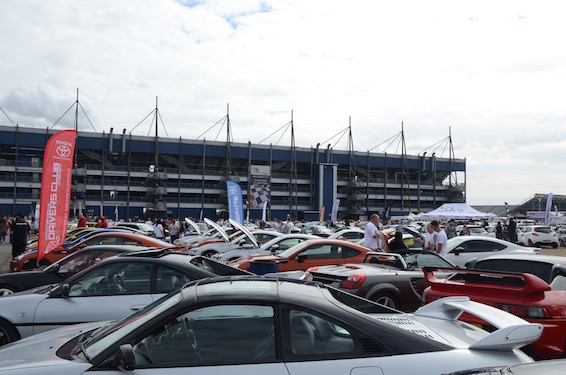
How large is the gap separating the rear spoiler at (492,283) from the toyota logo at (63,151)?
10270mm

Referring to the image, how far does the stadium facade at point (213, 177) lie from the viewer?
70375 mm

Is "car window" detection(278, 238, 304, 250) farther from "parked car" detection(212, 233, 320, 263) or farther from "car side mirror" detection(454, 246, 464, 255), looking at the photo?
"car side mirror" detection(454, 246, 464, 255)

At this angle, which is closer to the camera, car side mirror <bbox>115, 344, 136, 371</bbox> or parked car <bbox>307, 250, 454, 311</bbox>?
car side mirror <bbox>115, 344, 136, 371</bbox>

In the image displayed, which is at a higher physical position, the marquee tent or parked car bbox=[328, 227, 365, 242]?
the marquee tent

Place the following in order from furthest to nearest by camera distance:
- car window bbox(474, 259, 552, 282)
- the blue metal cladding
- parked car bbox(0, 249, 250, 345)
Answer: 1. the blue metal cladding
2. car window bbox(474, 259, 552, 282)
3. parked car bbox(0, 249, 250, 345)

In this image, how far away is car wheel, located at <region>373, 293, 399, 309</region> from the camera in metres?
8.28

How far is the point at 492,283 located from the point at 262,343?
407 centimetres

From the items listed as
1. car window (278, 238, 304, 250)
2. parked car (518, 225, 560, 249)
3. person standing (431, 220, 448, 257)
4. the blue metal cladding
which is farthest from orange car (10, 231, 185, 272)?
the blue metal cladding

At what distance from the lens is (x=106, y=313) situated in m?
6.12

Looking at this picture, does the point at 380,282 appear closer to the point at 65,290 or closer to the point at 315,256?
the point at 315,256

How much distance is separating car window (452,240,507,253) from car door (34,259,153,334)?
11.2 m

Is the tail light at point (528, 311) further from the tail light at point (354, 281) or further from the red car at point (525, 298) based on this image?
the tail light at point (354, 281)

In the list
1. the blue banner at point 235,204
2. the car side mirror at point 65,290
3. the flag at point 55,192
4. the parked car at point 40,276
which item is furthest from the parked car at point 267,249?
the blue banner at point 235,204

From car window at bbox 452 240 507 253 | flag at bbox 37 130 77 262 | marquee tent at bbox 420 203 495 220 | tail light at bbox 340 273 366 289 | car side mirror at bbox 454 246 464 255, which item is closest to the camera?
tail light at bbox 340 273 366 289
